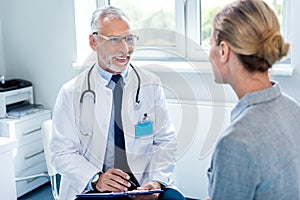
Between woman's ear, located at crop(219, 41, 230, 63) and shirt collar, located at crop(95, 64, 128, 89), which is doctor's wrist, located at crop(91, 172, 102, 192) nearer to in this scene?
shirt collar, located at crop(95, 64, 128, 89)

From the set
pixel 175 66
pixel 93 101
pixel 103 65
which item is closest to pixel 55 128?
pixel 93 101

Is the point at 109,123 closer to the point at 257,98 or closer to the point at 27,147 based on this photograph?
the point at 257,98

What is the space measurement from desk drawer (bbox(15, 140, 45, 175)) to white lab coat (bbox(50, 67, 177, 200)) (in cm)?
108

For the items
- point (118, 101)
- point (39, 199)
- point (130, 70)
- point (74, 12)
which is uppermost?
point (74, 12)

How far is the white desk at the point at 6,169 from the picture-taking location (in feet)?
6.89

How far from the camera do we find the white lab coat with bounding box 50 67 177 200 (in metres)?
1.80

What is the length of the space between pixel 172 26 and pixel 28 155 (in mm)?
1375

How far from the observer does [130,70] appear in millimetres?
1932

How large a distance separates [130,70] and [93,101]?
0.24 metres

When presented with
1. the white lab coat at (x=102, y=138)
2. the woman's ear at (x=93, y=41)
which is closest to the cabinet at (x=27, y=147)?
the white lab coat at (x=102, y=138)

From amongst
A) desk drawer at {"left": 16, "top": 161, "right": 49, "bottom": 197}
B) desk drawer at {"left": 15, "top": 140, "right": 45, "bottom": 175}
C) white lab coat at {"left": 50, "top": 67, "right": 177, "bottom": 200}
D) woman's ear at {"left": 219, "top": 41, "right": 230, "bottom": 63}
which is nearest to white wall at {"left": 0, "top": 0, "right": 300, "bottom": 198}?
desk drawer at {"left": 15, "top": 140, "right": 45, "bottom": 175}

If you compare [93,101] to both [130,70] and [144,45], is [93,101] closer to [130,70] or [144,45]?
[130,70]

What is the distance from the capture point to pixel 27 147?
9.46 ft

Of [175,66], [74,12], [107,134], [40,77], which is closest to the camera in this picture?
[107,134]
